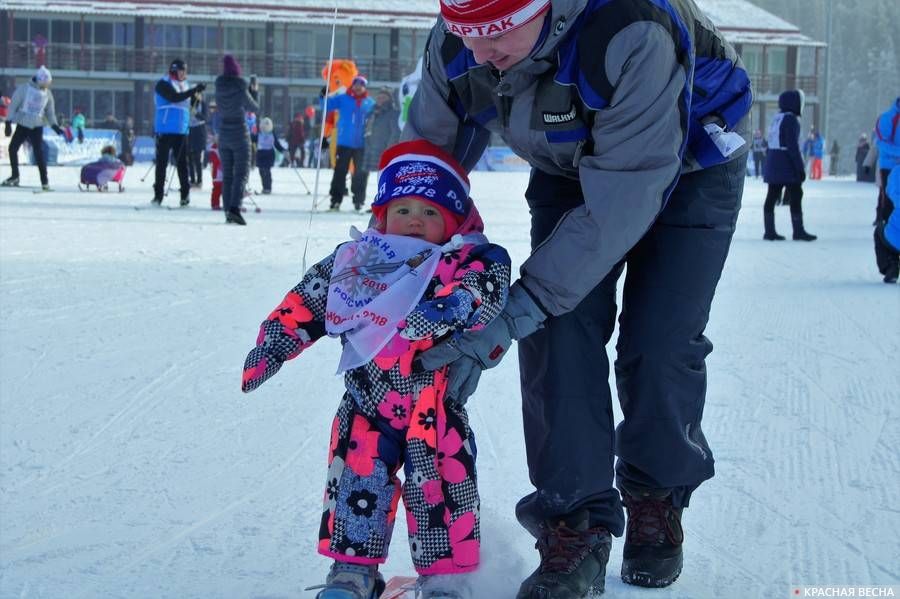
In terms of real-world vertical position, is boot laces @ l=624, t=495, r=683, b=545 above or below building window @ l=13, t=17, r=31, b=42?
below

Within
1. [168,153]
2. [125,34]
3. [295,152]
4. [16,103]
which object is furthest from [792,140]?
[125,34]

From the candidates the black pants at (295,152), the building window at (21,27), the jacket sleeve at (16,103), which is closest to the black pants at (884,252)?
the jacket sleeve at (16,103)

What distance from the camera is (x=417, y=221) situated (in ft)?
7.45

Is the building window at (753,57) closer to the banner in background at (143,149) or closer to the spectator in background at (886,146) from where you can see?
the banner in background at (143,149)

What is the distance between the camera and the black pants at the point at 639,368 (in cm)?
227

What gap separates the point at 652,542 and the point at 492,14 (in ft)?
3.57

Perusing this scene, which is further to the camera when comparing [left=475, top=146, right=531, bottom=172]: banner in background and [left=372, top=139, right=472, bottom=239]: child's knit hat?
[left=475, top=146, right=531, bottom=172]: banner in background

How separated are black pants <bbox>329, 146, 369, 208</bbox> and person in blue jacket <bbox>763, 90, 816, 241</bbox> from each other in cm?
414

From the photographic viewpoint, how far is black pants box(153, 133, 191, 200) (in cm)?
1184

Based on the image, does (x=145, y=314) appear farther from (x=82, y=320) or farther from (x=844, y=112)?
(x=844, y=112)

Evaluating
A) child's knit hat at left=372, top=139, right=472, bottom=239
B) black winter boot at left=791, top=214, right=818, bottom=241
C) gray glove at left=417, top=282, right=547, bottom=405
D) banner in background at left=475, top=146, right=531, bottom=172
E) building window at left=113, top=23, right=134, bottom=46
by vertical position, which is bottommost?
banner in background at left=475, top=146, right=531, bottom=172

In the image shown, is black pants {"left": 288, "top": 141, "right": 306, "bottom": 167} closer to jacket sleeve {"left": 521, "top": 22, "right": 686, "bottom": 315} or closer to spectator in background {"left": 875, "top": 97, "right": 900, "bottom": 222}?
spectator in background {"left": 875, "top": 97, "right": 900, "bottom": 222}

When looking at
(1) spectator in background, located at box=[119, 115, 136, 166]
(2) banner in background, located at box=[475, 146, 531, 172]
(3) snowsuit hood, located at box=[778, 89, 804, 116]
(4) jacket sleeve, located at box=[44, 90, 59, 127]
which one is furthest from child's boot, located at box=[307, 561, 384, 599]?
(2) banner in background, located at box=[475, 146, 531, 172]

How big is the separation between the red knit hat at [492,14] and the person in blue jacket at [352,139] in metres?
10.4
